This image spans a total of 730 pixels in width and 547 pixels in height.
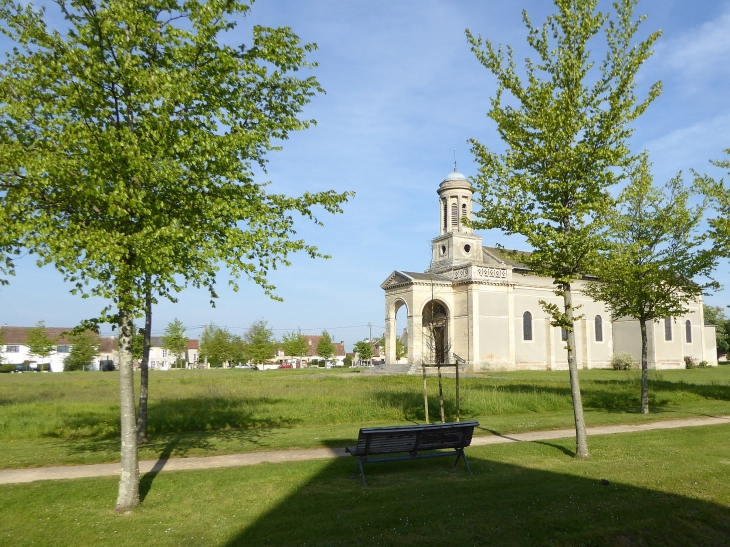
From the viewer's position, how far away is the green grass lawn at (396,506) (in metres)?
6.57

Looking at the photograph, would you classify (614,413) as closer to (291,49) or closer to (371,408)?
(371,408)

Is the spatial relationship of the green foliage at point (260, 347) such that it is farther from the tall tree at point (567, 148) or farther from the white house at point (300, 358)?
the tall tree at point (567, 148)

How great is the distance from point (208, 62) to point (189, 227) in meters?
2.39

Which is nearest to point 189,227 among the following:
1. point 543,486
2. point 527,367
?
point 543,486

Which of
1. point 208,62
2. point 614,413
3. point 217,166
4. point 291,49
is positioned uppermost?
point 291,49

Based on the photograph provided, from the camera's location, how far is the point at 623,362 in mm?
48250

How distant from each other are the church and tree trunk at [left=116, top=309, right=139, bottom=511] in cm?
3647

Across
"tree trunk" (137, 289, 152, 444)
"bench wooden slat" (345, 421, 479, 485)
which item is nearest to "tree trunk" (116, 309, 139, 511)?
"bench wooden slat" (345, 421, 479, 485)

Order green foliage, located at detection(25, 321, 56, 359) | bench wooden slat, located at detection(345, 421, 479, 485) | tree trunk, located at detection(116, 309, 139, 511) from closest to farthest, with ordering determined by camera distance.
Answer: tree trunk, located at detection(116, 309, 139, 511)
bench wooden slat, located at detection(345, 421, 479, 485)
green foliage, located at detection(25, 321, 56, 359)

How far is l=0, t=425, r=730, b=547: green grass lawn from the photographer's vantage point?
6.57 metres

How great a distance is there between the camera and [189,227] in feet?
25.3

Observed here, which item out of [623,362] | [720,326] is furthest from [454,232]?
[720,326]

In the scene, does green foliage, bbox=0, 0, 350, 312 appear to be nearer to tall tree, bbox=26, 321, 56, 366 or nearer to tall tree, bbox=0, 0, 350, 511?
tall tree, bbox=0, 0, 350, 511

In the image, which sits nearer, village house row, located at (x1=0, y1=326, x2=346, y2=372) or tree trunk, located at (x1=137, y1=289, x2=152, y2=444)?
tree trunk, located at (x1=137, y1=289, x2=152, y2=444)
